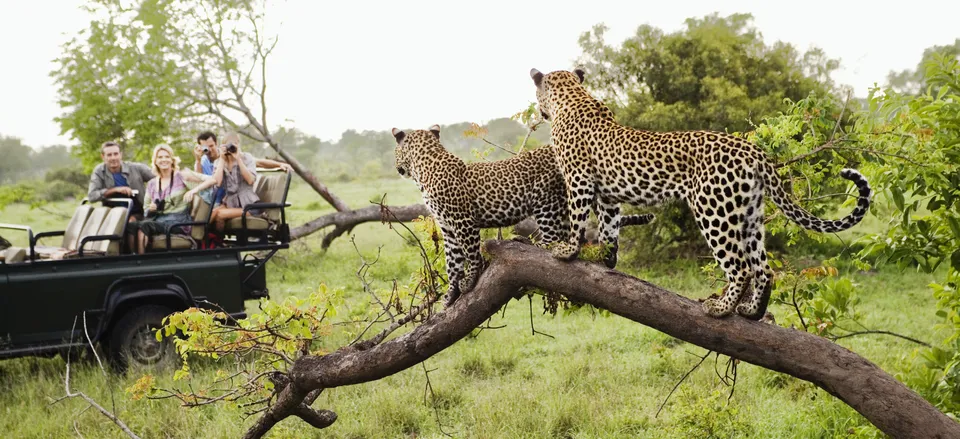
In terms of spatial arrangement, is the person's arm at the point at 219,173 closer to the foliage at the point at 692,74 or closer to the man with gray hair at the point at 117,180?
the man with gray hair at the point at 117,180

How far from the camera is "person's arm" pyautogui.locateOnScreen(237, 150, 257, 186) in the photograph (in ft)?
25.9

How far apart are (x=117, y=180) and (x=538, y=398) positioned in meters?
5.54

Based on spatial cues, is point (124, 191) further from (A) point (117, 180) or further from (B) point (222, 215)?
(B) point (222, 215)

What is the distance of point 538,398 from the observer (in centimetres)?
686

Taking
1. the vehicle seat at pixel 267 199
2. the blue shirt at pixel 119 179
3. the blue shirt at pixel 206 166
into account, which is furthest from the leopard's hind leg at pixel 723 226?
the blue shirt at pixel 119 179

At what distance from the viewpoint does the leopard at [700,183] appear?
116 inches

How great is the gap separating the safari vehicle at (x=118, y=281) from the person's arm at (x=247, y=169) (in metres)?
0.19

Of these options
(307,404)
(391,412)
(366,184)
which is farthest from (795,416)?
(366,184)

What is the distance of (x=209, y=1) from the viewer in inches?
609

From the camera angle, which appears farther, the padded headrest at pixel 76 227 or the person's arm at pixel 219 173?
the padded headrest at pixel 76 227

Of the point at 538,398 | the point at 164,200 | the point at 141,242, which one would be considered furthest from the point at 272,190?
the point at 538,398

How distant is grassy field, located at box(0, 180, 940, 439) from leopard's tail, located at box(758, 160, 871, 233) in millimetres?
2236

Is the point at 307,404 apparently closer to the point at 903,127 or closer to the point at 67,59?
the point at 903,127

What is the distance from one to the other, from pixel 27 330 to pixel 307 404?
3.71 meters
